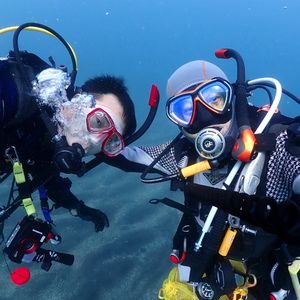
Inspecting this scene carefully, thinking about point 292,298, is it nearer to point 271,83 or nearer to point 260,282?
point 260,282

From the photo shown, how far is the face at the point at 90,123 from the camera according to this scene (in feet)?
7.80

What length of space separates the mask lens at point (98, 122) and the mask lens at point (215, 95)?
3.29 feet

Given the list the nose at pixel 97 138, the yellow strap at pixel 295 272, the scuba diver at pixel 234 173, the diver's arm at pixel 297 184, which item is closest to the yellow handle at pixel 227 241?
the scuba diver at pixel 234 173

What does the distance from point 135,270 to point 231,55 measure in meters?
5.21

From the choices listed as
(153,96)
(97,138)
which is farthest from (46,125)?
(153,96)

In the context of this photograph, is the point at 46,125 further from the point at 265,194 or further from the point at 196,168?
the point at 265,194

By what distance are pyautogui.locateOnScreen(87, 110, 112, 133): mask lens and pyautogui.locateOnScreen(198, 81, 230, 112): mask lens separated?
1.00 meters

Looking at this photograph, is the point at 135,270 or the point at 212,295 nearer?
the point at 212,295

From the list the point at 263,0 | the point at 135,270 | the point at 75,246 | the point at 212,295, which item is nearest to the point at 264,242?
the point at 212,295

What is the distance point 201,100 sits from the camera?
258 cm

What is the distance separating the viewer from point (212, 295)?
251 cm

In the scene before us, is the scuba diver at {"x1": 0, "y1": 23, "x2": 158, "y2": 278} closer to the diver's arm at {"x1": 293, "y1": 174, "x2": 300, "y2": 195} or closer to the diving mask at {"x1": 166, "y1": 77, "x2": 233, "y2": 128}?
the diving mask at {"x1": 166, "y1": 77, "x2": 233, "y2": 128}

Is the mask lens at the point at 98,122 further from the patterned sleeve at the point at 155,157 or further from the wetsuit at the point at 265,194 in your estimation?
the wetsuit at the point at 265,194

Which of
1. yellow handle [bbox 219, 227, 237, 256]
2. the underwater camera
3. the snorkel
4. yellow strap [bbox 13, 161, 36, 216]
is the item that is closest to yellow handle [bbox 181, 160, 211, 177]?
the snorkel
